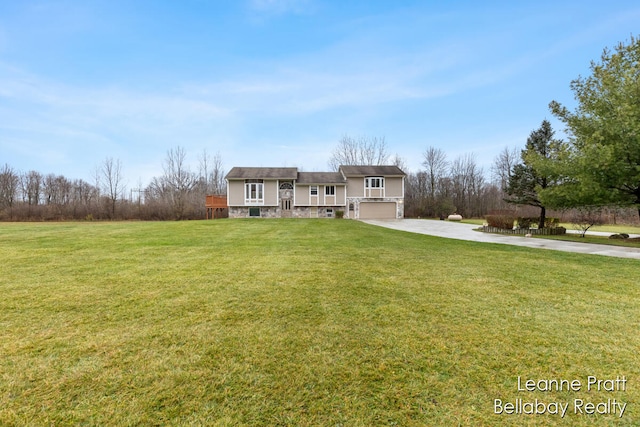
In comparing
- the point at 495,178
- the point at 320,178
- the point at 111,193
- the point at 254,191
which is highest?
the point at 495,178

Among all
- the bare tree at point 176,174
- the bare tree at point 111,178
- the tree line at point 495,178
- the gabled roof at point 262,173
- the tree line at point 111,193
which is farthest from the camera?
the bare tree at point 176,174

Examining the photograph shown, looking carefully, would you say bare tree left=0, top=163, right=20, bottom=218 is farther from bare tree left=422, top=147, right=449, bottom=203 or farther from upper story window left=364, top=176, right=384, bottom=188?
bare tree left=422, top=147, right=449, bottom=203

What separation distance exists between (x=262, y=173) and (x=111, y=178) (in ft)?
71.8

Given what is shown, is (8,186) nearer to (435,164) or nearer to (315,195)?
(315,195)

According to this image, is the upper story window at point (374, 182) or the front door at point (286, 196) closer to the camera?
the front door at point (286, 196)

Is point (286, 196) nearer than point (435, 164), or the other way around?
point (286, 196)

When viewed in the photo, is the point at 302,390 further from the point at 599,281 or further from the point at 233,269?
the point at 599,281

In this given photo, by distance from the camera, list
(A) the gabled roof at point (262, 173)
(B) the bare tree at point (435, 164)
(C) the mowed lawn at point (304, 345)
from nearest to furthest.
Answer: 1. (C) the mowed lawn at point (304, 345)
2. (A) the gabled roof at point (262, 173)
3. (B) the bare tree at point (435, 164)

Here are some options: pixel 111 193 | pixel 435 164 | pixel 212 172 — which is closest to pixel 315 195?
pixel 435 164

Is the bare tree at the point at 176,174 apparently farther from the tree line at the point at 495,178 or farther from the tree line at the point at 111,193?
the tree line at the point at 495,178

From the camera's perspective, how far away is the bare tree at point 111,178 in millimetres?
34156

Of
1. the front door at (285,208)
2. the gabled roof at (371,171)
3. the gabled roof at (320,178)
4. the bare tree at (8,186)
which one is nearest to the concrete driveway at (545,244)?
the gabled roof at (371,171)

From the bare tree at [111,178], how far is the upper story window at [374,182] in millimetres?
31067

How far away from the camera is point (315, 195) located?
2712 centimetres
